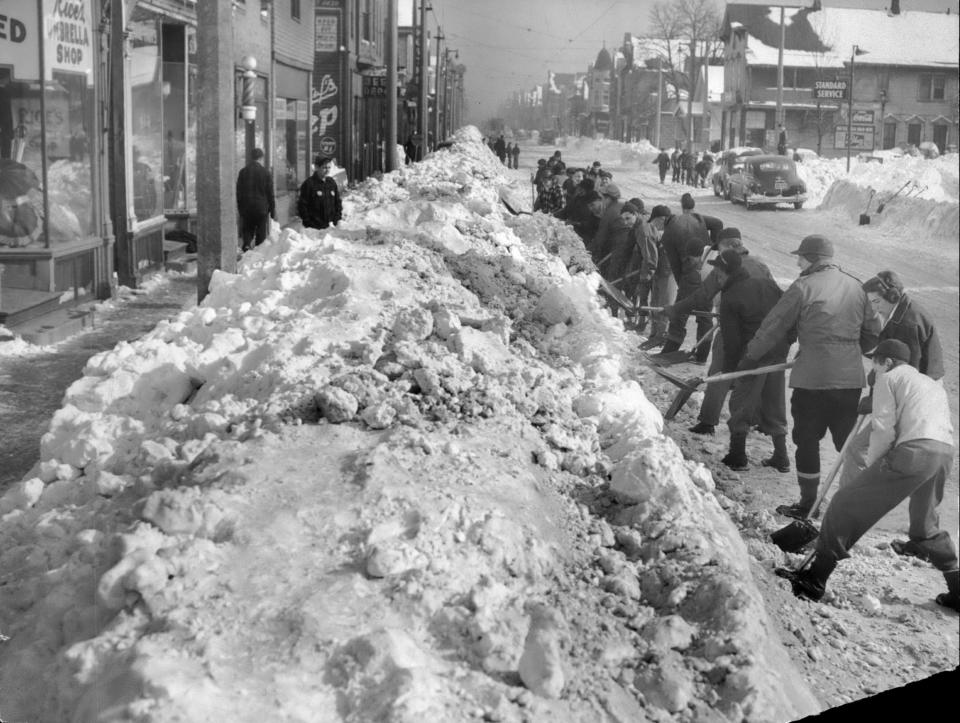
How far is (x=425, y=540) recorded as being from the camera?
4.23 m

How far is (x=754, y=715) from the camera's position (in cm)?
386

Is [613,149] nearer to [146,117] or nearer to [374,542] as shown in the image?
[374,542]

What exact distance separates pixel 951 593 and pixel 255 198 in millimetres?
10907

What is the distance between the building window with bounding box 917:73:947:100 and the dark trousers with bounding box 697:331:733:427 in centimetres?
135

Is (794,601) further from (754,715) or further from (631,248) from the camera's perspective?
(631,248)

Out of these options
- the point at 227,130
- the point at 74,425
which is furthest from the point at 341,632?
the point at 227,130

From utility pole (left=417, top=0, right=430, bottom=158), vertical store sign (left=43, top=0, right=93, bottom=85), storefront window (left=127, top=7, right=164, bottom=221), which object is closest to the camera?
vertical store sign (left=43, top=0, right=93, bottom=85)

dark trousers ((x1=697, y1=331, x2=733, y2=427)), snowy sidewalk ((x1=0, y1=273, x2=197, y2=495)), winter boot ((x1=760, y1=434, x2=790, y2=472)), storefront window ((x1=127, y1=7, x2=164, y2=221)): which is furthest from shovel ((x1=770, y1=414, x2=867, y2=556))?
storefront window ((x1=127, y1=7, x2=164, y2=221))

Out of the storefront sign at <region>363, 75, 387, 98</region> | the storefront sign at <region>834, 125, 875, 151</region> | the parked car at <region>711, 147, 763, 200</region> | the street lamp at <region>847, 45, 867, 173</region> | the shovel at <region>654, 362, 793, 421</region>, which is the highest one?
the storefront sign at <region>363, 75, 387, 98</region>

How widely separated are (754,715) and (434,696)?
1062mm

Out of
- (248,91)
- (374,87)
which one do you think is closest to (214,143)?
(248,91)

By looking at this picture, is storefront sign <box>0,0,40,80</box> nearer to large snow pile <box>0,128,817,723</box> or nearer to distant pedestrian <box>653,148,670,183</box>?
large snow pile <box>0,128,817,723</box>

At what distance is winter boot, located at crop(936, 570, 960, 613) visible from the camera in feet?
14.9

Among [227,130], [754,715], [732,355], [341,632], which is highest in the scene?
[227,130]
